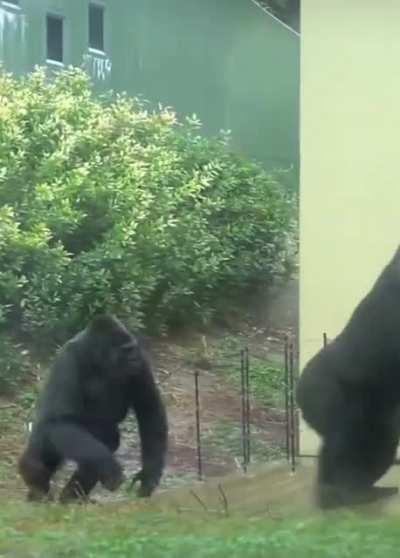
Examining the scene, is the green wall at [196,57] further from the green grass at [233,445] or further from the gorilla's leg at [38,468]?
the gorilla's leg at [38,468]

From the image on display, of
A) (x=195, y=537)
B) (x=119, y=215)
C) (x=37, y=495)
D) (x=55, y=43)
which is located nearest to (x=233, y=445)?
(x=119, y=215)

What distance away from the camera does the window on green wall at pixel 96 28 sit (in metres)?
11.0

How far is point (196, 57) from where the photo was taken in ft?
38.4

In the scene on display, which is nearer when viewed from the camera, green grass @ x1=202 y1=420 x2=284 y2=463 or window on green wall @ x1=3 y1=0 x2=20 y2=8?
green grass @ x1=202 y1=420 x2=284 y2=463

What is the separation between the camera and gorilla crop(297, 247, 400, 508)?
736cm

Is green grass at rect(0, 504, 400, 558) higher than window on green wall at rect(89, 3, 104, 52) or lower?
lower

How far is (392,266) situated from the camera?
7.39 m

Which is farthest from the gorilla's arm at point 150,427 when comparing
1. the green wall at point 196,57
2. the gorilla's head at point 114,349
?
the green wall at point 196,57

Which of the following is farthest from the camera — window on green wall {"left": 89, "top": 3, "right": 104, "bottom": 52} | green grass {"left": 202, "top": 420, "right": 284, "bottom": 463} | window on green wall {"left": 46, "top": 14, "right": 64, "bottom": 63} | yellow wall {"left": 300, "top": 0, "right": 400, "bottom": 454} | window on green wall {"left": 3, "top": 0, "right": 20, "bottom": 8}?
window on green wall {"left": 89, "top": 3, "right": 104, "bottom": 52}

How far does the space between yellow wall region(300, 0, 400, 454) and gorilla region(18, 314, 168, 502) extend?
145 cm

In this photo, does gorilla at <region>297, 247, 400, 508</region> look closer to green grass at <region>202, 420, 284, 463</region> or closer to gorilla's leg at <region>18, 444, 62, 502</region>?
gorilla's leg at <region>18, 444, 62, 502</region>

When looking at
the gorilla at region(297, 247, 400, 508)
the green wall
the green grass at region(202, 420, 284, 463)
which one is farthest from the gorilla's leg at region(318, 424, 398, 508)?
the green wall

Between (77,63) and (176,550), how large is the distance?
6691 millimetres

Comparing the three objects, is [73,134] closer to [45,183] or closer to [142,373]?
[45,183]
